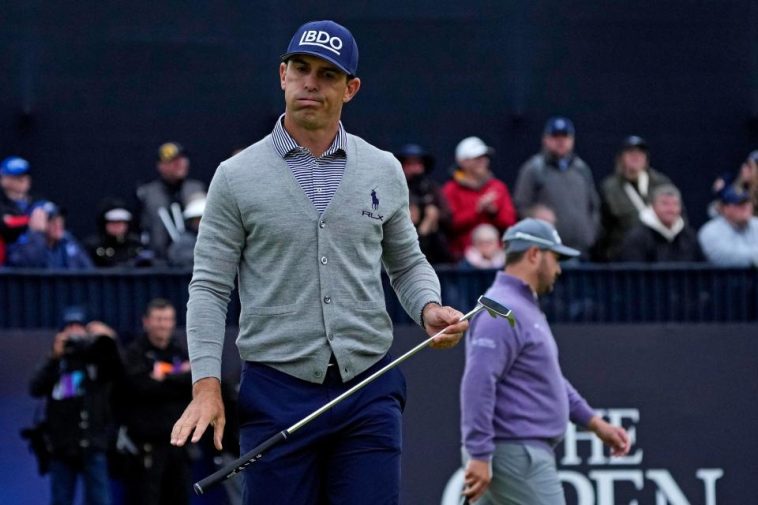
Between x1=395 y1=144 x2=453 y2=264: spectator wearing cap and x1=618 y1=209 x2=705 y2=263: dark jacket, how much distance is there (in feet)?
4.13

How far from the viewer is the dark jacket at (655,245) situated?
11.4 m

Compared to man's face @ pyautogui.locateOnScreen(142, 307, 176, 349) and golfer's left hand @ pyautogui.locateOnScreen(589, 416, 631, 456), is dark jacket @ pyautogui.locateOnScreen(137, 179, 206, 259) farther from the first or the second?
golfer's left hand @ pyautogui.locateOnScreen(589, 416, 631, 456)

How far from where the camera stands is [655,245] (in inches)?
450

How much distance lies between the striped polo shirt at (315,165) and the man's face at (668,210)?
6.73 meters

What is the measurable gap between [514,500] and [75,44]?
22.5ft

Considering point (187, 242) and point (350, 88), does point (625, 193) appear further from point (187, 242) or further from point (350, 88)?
point (350, 88)

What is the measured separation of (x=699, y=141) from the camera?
13781mm

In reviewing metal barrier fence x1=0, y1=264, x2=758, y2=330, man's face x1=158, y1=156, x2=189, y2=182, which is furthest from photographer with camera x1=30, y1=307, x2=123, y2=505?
man's face x1=158, y1=156, x2=189, y2=182

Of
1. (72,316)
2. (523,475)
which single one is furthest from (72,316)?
(523,475)

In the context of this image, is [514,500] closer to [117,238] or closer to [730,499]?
[730,499]

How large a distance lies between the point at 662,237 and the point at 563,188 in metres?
0.96

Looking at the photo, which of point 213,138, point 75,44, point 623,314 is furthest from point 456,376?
point 75,44

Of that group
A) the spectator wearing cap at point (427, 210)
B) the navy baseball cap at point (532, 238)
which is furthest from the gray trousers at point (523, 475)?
the spectator wearing cap at point (427, 210)

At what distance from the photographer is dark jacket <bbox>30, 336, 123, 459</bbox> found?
9969 mm
